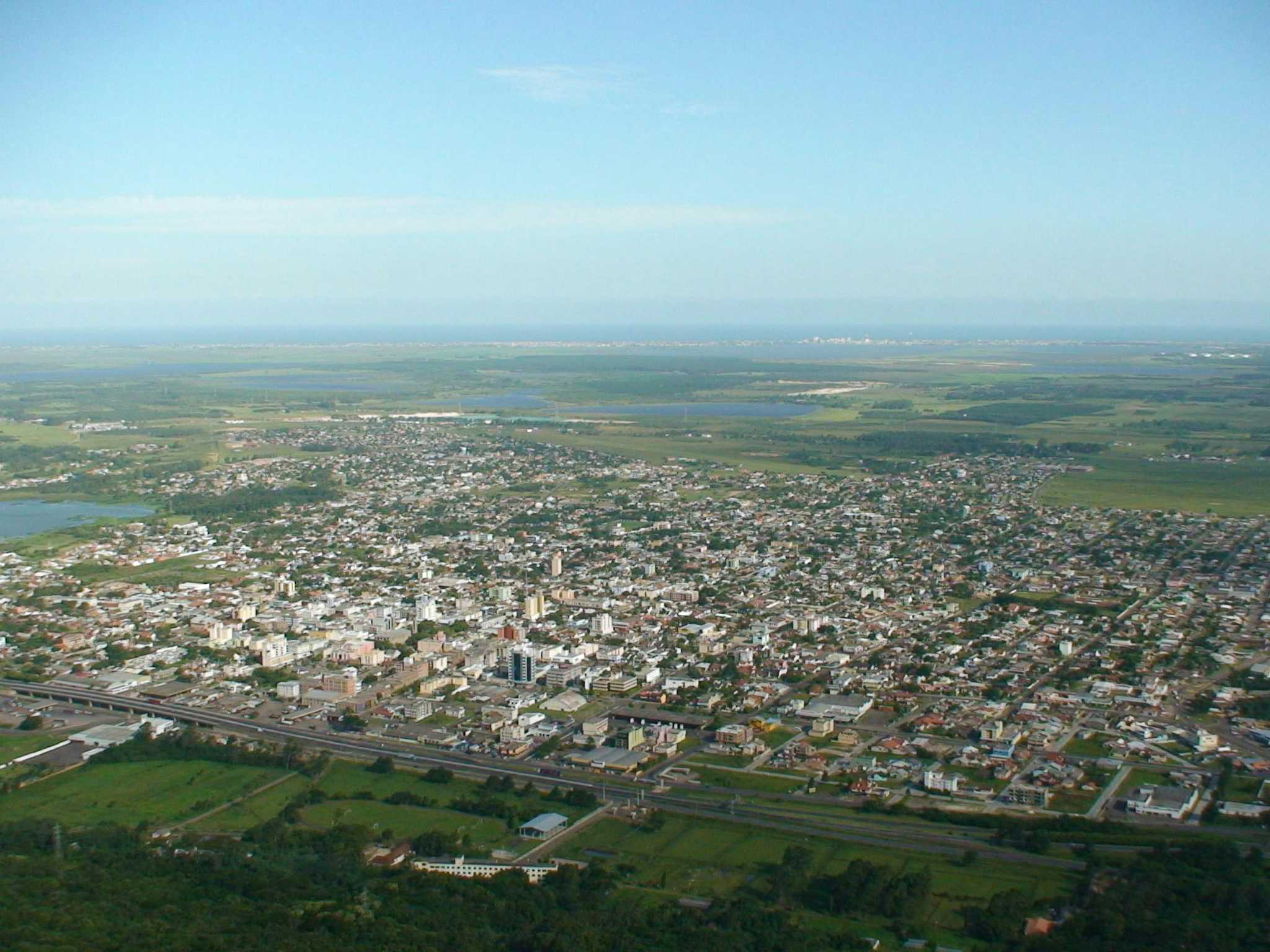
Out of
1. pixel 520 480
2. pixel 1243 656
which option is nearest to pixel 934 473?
pixel 520 480

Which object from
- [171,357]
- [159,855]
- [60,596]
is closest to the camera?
[159,855]

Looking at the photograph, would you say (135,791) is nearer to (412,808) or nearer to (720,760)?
(412,808)

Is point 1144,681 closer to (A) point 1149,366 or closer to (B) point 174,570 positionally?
(B) point 174,570

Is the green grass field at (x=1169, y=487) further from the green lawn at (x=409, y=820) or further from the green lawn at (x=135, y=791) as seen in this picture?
the green lawn at (x=135, y=791)

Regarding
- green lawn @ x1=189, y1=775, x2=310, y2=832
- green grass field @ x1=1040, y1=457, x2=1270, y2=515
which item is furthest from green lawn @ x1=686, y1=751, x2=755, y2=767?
green grass field @ x1=1040, y1=457, x2=1270, y2=515

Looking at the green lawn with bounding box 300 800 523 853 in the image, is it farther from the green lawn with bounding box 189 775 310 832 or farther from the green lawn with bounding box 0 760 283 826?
the green lawn with bounding box 0 760 283 826

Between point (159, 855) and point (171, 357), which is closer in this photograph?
point (159, 855)
